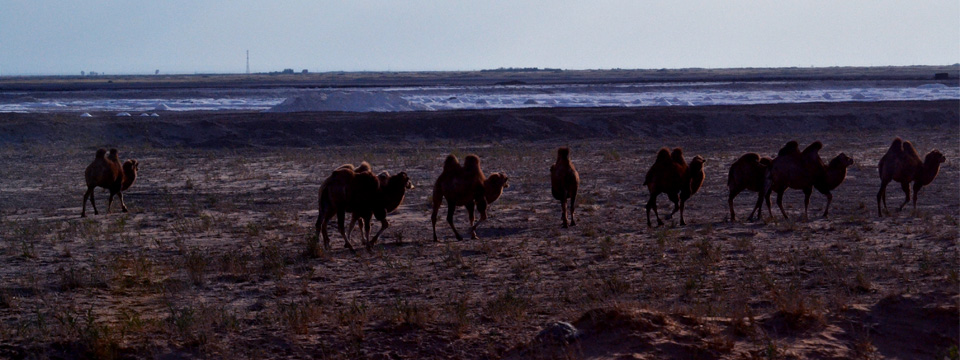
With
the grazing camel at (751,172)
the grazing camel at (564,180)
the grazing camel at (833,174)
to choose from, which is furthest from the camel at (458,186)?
the grazing camel at (833,174)

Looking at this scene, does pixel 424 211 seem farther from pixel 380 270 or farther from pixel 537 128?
pixel 537 128

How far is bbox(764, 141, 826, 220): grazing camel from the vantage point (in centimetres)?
1603

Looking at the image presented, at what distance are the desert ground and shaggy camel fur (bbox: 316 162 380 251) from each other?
0.53m

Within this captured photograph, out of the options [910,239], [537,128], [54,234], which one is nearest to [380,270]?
[54,234]

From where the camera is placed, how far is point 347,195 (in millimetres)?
13016

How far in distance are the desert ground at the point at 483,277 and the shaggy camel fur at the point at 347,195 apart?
0.53 metres

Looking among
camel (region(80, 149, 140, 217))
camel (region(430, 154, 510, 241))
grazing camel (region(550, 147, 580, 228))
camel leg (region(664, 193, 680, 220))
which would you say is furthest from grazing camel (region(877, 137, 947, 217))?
camel (region(80, 149, 140, 217))

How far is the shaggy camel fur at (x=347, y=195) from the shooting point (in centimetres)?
1303

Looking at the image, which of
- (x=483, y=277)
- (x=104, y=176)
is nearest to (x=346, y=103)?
→ (x=104, y=176)

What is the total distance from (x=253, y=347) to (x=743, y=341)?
175 inches

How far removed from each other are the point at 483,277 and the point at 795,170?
736cm

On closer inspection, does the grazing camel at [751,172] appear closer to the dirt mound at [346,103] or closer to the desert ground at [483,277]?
the desert ground at [483,277]

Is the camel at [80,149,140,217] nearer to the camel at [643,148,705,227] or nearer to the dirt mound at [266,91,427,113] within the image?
the camel at [643,148,705,227]

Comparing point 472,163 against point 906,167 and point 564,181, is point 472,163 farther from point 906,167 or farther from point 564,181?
point 906,167
